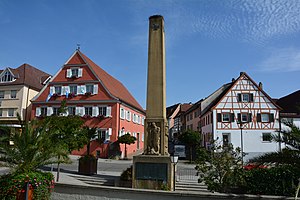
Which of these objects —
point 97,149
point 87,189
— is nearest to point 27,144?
point 87,189

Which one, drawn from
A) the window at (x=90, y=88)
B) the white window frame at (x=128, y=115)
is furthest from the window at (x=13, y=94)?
the white window frame at (x=128, y=115)

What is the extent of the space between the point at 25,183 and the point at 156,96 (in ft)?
20.9

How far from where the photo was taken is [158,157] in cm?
1194

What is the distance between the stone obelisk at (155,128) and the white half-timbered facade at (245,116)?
75.7ft

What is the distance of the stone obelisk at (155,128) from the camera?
11.8 metres

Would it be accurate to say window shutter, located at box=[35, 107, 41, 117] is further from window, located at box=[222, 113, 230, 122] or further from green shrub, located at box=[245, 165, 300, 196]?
green shrub, located at box=[245, 165, 300, 196]

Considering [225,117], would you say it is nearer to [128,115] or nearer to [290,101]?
[128,115]

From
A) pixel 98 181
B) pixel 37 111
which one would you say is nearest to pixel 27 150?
pixel 98 181

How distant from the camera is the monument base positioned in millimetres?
11641

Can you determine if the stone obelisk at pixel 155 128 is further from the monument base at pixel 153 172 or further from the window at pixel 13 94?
the window at pixel 13 94

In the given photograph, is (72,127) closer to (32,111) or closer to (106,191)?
(106,191)

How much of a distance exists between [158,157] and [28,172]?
503cm

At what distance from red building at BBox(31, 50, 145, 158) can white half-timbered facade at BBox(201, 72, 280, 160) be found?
446 inches

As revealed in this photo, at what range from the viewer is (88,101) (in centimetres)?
3347
